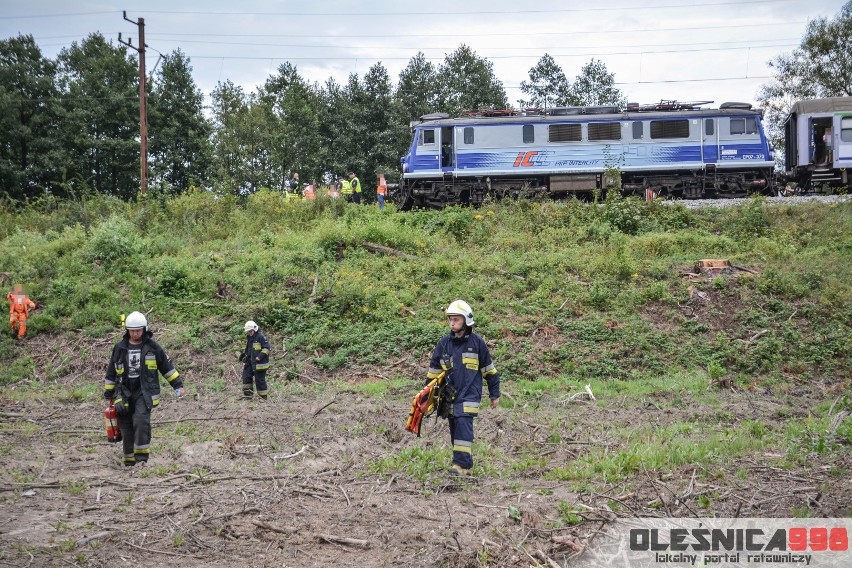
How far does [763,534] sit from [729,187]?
900 inches

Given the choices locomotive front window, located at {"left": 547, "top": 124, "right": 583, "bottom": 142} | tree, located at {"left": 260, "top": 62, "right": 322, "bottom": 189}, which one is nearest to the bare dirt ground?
locomotive front window, located at {"left": 547, "top": 124, "right": 583, "bottom": 142}

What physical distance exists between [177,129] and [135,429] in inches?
1662

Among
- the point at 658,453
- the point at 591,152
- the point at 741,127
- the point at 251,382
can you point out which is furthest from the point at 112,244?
the point at 741,127

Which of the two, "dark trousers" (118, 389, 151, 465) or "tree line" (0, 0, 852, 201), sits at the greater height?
"tree line" (0, 0, 852, 201)

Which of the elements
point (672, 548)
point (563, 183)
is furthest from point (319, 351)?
point (563, 183)

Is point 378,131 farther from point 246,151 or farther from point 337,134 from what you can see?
point 246,151

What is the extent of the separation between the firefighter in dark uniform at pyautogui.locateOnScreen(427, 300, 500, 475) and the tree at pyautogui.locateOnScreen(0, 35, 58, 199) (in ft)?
137

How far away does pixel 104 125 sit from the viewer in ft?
156

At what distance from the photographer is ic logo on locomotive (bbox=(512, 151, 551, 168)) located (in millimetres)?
27344

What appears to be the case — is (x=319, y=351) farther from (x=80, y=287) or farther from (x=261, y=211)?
(x=261, y=211)

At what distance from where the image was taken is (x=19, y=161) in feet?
152

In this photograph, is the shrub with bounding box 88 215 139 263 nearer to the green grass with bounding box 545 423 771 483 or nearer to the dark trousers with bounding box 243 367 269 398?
the dark trousers with bounding box 243 367 269 398

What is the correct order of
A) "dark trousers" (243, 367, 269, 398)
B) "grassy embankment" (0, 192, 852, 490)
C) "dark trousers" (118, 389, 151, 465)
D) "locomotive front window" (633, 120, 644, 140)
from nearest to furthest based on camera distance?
"dark trousers" (118, 389, 151, 465) < "dark trousers" (243, 367, 269, 398) < "grassy embankment" (0, 192, 852, 490) < "locomotive front window" (633, 120, 644, 140)

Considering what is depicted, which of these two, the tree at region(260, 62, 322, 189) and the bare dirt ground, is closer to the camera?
Result: the bare dirt ground
